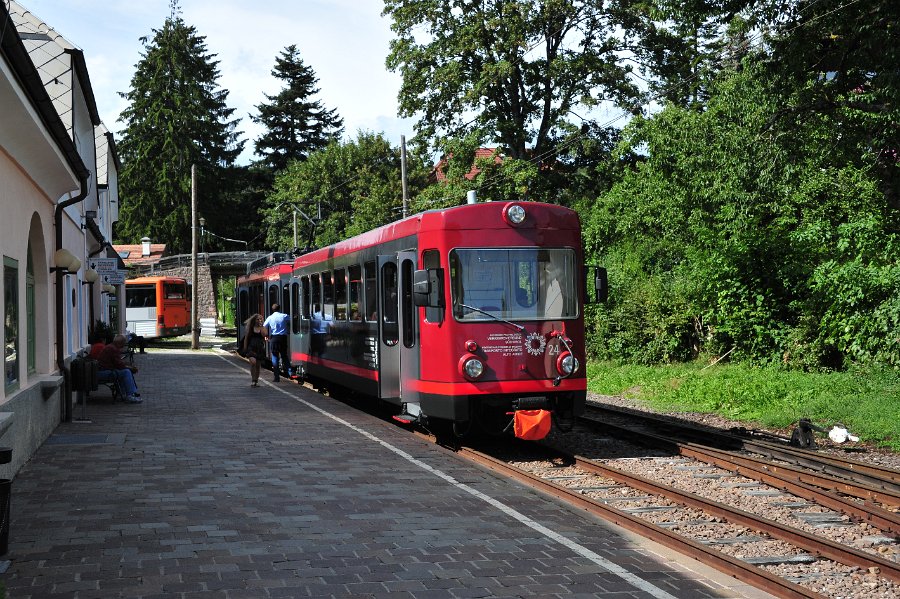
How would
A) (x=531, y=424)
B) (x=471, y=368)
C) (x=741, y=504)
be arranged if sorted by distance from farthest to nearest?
(x=471, y=368) < (x=531, y=424) < (x=741, y=504)

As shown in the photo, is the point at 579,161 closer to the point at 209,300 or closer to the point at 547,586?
the point at 547,586

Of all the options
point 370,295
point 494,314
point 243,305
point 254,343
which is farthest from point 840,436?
point 243,305

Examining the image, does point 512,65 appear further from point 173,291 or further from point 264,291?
point 173,291

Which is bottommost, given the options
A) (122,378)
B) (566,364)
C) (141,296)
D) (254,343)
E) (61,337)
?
(122,378)

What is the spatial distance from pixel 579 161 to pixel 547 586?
30.1m

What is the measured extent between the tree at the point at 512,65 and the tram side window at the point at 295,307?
14.1 metres

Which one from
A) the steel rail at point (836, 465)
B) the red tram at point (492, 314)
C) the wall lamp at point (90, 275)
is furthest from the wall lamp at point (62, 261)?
the steel rail at point (836, 465)

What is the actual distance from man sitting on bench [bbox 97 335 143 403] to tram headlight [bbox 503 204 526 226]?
29.2 ft

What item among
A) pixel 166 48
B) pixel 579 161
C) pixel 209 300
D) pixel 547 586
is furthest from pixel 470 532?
pixel 166 48

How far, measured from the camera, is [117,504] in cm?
858

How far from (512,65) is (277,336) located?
47.8 feet

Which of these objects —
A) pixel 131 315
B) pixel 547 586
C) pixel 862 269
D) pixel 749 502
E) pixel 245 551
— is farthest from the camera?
pixel 131 315

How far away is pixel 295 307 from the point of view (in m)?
22.0

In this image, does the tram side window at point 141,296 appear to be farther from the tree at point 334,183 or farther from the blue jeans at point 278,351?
the blue jeans at point 278,351
